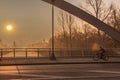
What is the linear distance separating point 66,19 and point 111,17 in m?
12.6

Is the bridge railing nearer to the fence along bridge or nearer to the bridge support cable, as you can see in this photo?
the fence along bridge

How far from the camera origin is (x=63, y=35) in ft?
272

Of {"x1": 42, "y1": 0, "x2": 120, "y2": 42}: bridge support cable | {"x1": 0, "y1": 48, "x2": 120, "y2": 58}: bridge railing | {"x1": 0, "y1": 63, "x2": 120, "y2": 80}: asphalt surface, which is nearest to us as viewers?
{"x1": 0, "y1": 63, "x2": 120, "y2": 80}: asphalt surface

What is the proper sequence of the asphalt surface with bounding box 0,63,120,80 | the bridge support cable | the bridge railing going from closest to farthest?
the asphalt surface with bounding box 0,63,120,80 → the bridge support cable → the bridge railing

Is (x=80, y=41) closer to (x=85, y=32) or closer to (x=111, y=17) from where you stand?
(x=85, y=32)

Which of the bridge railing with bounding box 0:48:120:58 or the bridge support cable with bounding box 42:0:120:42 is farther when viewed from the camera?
the bridge railing with bounding box 0:48:120:58

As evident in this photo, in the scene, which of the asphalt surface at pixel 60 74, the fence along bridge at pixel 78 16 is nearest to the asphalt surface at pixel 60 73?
the asphalt surface at pixel 60 74

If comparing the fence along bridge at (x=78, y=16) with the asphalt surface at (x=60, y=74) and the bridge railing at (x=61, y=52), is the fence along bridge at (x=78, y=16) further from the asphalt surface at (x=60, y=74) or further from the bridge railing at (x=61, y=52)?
the asphalt surface at (x=60, y=74)

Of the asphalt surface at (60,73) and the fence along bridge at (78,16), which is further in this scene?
the fence along bridge at (78,16)

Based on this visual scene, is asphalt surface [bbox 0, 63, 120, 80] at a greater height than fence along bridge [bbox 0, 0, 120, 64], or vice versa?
fence along bridge [bbox 0, 0, 120, 64]

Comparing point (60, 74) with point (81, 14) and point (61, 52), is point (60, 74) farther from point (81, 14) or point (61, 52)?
point (61, 52)

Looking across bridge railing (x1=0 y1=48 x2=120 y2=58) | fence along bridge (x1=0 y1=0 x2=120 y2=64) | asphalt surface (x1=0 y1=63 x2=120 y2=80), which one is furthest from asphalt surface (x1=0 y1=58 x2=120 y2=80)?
bridge railing (x1=0 y1=48 x2=120 y2=58)

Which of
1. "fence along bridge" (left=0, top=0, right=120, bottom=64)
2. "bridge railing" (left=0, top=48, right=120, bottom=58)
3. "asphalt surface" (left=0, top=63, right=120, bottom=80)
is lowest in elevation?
"asphalt surface" (left=0, top=63, right=120, bottom=80)

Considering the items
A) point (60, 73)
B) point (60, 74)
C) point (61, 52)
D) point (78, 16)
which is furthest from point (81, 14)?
point (60, 74)
